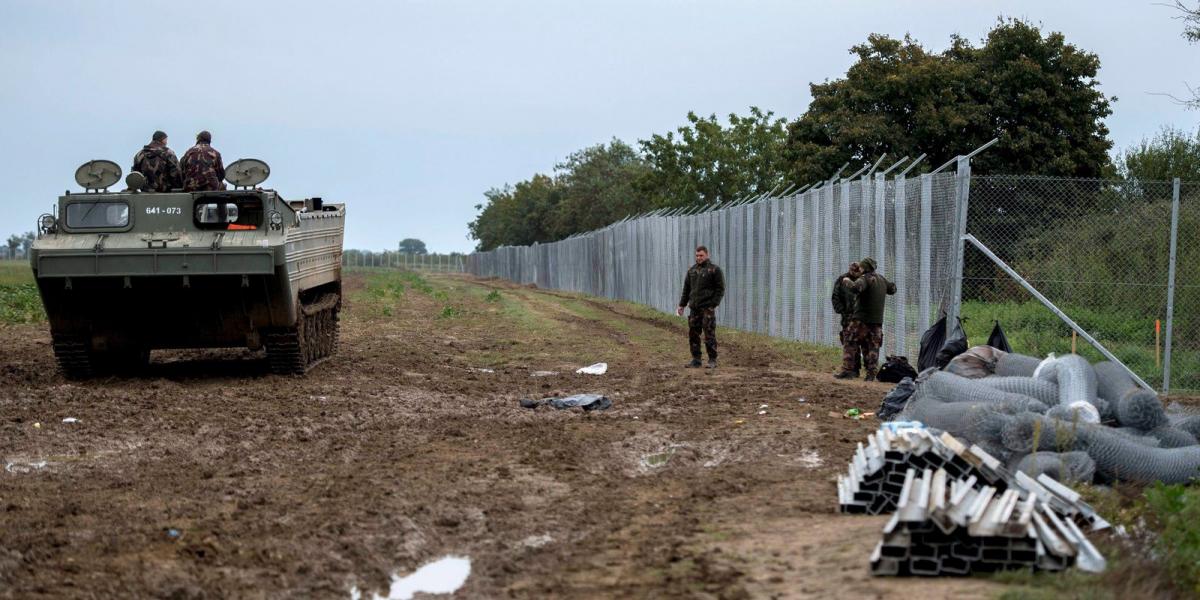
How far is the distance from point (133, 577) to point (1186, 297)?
12291mm

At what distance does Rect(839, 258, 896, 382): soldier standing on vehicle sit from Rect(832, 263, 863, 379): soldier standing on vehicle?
67 mm

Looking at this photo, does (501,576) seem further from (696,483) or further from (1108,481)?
(1108,481)

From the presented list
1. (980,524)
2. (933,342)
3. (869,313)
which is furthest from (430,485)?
(869,313)

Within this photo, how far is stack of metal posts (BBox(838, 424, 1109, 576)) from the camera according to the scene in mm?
6039

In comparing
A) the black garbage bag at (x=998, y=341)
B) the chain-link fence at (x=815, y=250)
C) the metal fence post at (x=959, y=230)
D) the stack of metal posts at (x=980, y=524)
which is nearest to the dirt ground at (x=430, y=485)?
the stack of metal posts at (x=980, y=524)

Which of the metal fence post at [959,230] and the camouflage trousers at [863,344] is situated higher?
the metal fence post at [959,230]

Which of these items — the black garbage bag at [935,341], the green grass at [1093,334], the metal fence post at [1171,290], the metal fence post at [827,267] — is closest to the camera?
the black garbage bag at [935,341]

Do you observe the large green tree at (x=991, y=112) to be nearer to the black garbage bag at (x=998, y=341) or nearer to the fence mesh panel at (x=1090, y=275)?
the fence mesh panel at (x=1090, y=275)

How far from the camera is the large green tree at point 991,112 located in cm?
3444

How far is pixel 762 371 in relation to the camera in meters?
17.2

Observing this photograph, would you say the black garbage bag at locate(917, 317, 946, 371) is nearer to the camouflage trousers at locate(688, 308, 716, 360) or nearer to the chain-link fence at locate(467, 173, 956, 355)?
the chain-link fence at locate(467, 173, 956, 355)

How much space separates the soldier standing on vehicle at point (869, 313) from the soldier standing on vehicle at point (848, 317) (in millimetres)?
67

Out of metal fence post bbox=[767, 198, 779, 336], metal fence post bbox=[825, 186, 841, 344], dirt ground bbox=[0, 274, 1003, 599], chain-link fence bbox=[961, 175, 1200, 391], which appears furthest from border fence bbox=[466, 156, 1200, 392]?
metal fence post bbox=[767, 198, 779, 336]

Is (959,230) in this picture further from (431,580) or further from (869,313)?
(431,580)
